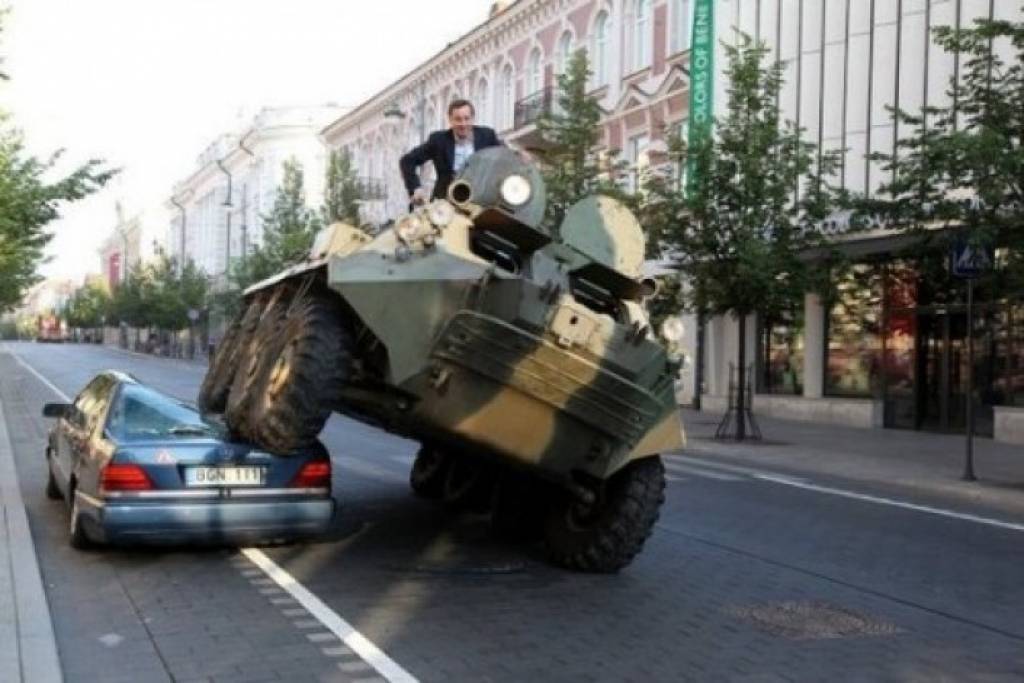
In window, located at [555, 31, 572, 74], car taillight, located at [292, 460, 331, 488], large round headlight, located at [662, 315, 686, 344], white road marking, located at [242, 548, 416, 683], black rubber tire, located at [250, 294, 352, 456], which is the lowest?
white road marking, located at [242, 548, 416, 683]

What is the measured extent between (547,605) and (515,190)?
262 centimetres

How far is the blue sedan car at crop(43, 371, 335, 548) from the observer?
8.03 metres

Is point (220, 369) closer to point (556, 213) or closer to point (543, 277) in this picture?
point (543, 277)

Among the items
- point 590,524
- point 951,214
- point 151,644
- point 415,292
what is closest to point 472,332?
point 415,292

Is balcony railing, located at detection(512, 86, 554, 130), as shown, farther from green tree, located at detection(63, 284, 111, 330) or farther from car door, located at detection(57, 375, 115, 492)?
green tree, located at detection(63, 284, 111, 330)

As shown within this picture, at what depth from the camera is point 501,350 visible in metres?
7.43

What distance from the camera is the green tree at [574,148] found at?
979 inches

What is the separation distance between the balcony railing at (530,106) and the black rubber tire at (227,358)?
85.9 feet

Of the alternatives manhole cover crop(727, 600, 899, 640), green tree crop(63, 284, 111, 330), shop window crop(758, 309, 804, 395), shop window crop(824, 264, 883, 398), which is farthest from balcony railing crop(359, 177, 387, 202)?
green tree crop(63, 284, 111, 330)

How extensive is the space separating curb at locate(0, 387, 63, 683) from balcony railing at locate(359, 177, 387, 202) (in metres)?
37.3

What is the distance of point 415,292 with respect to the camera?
735 cm

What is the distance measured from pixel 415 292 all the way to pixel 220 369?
3.65 metres

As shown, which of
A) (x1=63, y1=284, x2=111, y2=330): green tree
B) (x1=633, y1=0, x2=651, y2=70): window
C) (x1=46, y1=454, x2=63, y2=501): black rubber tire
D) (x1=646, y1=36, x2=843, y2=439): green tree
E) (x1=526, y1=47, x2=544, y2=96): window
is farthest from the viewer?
(x1=63, y1=284, x2=111, y2=330): green tree

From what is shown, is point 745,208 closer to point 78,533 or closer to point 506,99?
point 78,533
